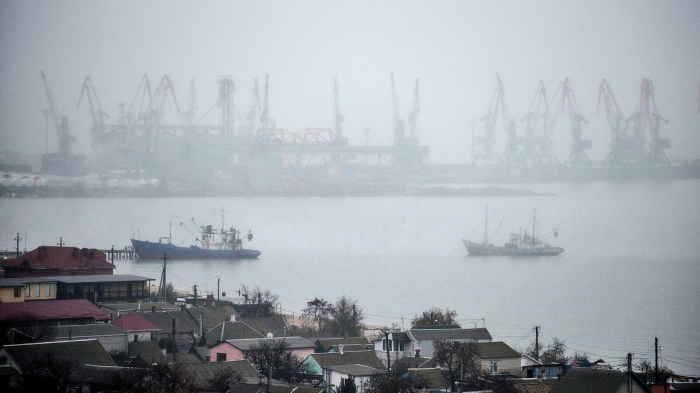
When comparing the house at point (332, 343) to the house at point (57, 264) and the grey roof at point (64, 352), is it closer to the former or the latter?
the grey roof at point (64, 352)

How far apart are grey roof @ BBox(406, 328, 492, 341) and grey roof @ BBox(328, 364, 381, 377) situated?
88 centimetres

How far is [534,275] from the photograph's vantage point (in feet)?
58.7

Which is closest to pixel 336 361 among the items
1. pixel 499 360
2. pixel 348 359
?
pixel 348 359

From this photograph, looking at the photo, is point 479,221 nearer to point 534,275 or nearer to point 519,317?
point 534,275

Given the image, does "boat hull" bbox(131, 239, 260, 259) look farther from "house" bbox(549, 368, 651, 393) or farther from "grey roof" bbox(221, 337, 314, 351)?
"house" bbox(549, 368, 651, 393)

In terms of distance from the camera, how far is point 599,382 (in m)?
3.55

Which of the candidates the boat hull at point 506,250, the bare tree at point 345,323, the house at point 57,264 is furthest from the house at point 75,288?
the boat hull at point 506,250

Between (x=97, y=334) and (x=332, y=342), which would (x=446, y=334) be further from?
(x=97, y=334)

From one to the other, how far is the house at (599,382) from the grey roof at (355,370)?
1.01 m

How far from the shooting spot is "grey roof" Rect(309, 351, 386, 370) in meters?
4.72

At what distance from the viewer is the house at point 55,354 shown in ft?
13.3

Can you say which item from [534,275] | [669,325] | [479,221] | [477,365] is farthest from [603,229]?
[477,365]

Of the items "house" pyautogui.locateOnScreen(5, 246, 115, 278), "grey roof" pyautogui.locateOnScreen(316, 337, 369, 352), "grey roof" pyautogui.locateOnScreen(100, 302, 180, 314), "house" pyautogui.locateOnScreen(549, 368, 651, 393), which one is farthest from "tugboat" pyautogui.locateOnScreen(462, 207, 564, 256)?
"house" pyautogui.locateOnScreen(549, 368, 651, 393)

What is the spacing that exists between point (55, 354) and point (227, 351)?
1.26 m
